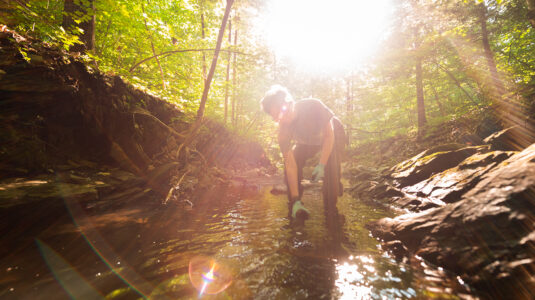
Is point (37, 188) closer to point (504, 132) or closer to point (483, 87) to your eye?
point (504, 132)

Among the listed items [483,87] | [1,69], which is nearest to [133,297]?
[1,69]

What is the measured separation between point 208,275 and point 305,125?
108 inches

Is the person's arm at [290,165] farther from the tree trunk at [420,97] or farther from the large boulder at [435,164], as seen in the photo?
the tree trunk at [420,97]

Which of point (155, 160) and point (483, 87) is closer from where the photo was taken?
point (155, 160)

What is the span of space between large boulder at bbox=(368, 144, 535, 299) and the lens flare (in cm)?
228

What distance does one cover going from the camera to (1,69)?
3.83m

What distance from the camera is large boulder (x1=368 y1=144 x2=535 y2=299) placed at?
1625 mm

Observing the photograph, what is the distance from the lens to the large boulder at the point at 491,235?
1.62 meters

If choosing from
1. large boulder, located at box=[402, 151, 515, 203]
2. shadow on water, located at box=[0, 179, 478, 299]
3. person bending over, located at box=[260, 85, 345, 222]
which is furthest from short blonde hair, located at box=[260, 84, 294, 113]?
large boulder, located at box=[402, 151, 515, 203]

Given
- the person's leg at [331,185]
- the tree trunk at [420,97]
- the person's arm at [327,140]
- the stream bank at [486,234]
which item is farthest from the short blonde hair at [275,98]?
the tree trunk at [420,97]

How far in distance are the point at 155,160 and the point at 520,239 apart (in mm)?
7511

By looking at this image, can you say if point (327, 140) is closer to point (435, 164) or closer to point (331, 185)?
point (331, 185)

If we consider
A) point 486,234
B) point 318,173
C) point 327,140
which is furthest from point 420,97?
point 486,234

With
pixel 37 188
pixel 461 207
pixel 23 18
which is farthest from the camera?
pixel 23 18
